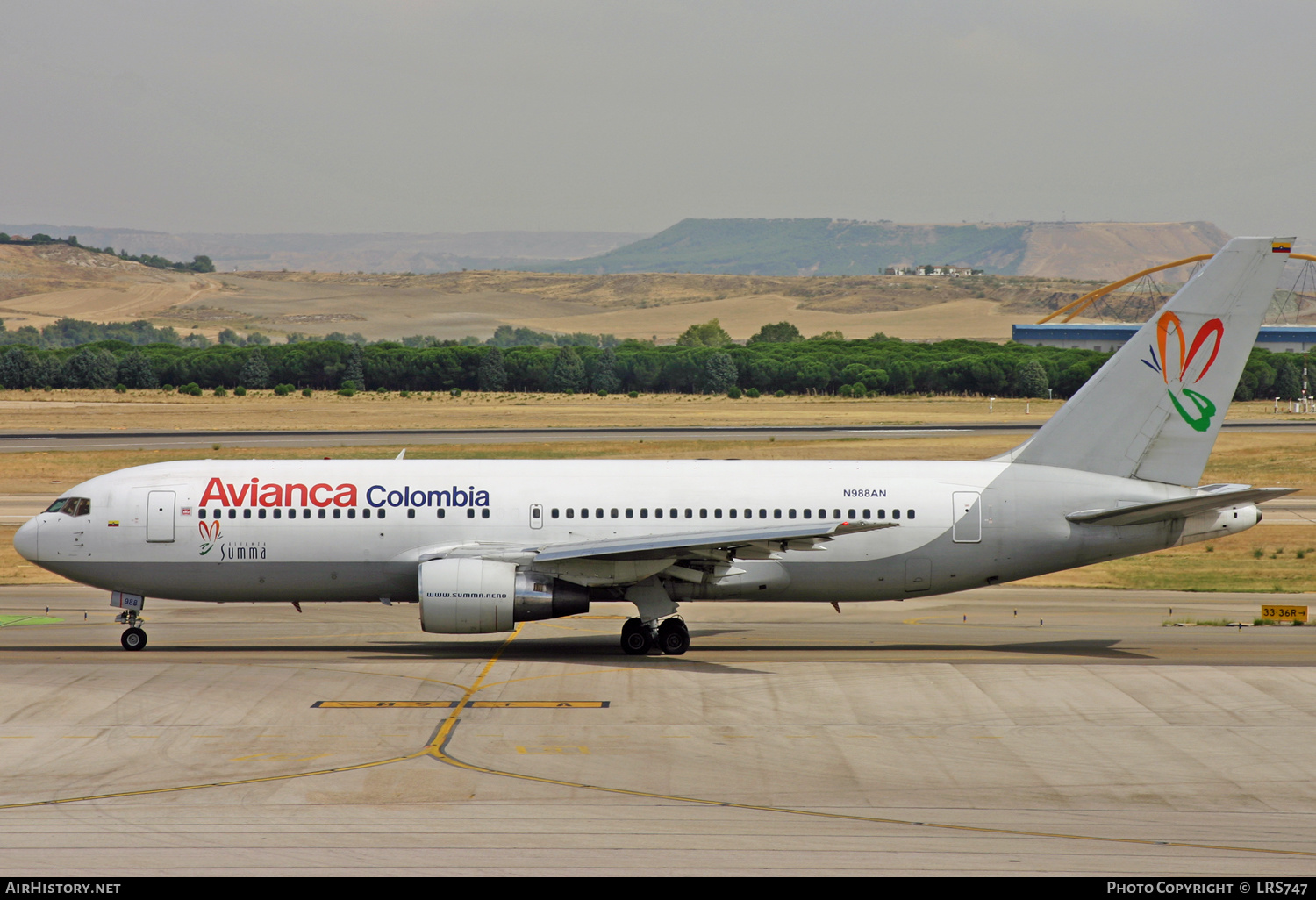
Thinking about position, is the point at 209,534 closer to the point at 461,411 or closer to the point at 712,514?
the point at 712,514

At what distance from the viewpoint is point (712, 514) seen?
96.7 feet

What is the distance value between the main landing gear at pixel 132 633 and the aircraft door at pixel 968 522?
1978 centimetres

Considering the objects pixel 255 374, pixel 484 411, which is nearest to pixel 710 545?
pixel 484 411

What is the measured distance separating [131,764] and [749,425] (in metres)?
73.6

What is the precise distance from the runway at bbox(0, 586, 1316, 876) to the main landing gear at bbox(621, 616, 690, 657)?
342 millimetres

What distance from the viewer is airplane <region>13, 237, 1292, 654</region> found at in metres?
29.2

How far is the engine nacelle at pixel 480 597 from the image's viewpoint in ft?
89.6

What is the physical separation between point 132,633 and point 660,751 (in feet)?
51.0

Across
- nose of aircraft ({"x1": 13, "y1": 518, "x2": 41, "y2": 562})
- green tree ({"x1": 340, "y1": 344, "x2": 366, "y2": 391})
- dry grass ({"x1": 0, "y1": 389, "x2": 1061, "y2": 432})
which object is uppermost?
nose of aircraft ({"x1": 13, "y1": 518, "x2": 41, "y2": 562})

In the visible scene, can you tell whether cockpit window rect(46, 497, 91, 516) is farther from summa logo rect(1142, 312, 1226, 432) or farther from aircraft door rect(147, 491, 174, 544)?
summa logo rect(1142, 312, 1226, 432)

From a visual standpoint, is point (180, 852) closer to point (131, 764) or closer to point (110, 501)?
point (131, 764)

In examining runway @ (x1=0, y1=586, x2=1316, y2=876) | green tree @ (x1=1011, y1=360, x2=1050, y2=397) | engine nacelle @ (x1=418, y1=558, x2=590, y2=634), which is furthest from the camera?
green tree @ (x1=1011, y1=360, x2=1050, y2=397)

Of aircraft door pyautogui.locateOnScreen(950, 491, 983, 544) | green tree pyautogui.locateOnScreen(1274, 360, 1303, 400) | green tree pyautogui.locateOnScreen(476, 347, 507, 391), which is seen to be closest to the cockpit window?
aircraft door pyautogui.locateOnScreen(950, 491, 983, 544)

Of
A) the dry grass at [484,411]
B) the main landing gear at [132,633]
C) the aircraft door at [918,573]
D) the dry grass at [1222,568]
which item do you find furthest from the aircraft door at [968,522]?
the dry grass at [484,411]
